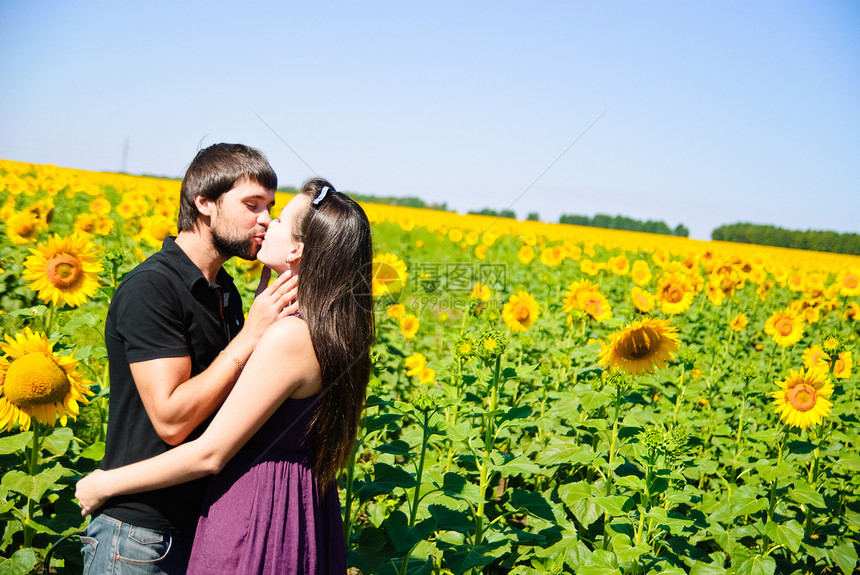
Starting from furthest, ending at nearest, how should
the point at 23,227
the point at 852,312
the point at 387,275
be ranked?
1. the point at 852,312
2. the point at 387,275
3. the point at 23,227

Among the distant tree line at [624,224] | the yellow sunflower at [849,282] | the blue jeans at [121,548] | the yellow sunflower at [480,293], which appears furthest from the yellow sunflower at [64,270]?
the distant tree line at [624,224]

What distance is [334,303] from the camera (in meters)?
1.73

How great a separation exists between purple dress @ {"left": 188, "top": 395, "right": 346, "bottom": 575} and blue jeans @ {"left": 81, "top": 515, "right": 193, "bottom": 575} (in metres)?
0.17

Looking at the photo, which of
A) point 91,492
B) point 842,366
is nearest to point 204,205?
point 91,492

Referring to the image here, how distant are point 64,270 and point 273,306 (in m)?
1.93

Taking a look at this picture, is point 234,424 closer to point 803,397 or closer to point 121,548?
point 121,548

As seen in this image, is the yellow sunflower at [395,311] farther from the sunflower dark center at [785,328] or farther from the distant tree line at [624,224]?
the distant tree line at [624,224]

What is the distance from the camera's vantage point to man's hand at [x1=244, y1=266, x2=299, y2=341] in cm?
170

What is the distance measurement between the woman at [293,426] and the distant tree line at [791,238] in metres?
47.5

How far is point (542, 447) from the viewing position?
364 centimetres

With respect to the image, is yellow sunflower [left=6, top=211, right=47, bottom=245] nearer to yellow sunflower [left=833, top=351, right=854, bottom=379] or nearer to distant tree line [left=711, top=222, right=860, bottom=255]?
yellow sunflower [left=833, top=351, right=854, bottom=379]

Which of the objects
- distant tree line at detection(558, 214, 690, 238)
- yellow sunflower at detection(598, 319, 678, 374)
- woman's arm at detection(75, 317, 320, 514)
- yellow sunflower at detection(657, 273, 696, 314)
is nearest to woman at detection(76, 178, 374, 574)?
woman's arm at detection(75, 317, 320, 514)

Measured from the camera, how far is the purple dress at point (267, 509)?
1.66 meters

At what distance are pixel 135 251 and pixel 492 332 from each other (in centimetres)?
428
